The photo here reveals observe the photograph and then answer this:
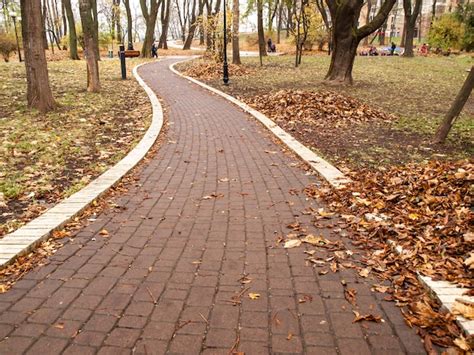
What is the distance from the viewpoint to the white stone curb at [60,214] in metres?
4.10

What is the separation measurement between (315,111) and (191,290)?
352 inches

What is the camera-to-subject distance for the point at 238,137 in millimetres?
9219

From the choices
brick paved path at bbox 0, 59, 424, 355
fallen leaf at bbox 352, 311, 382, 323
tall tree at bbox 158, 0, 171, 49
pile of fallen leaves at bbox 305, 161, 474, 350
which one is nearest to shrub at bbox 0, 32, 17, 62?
tall tree at bbox 158, 0, 171, 49

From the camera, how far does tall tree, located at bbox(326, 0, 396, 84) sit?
1559cm

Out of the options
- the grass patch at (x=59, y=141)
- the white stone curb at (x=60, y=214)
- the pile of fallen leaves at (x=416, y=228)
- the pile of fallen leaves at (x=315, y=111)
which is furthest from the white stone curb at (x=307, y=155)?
the grass patch at (x=59, y=141)

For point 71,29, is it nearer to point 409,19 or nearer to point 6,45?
→ point 6,45

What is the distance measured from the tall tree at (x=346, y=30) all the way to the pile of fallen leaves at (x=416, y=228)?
1108 centimetres

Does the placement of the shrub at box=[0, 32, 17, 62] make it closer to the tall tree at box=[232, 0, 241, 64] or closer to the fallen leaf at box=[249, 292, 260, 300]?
the tall tree at box=[232, 0, 241, 64]

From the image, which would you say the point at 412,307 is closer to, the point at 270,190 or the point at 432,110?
the point at 270,190

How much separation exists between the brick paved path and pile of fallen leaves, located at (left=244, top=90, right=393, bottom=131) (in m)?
5.48

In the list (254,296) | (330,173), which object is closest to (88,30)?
(330,173)

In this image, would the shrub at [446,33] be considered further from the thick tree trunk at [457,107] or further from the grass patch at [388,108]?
the thick tree trunk at [457,107]

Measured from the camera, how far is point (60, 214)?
4.90 metres

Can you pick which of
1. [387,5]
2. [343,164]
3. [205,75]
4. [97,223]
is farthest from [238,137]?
[205,75]
